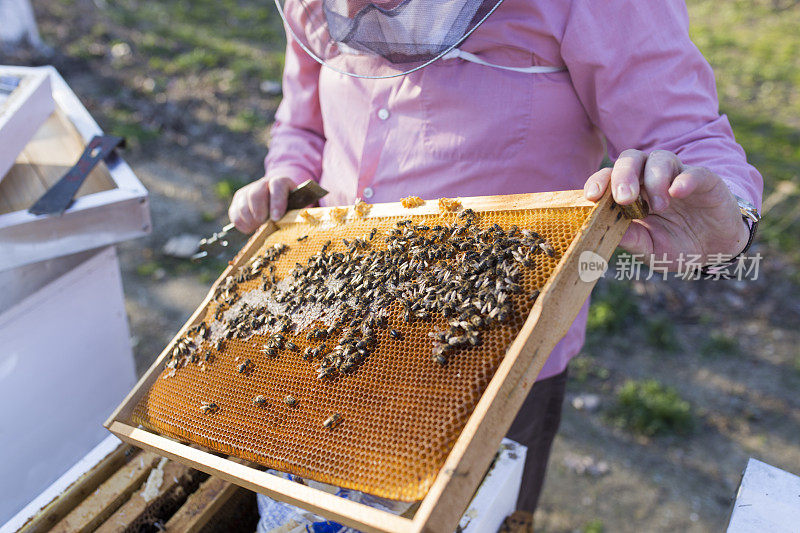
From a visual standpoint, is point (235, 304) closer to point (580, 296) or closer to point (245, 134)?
point (580, 296)

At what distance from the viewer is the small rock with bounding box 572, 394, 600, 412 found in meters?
4.72

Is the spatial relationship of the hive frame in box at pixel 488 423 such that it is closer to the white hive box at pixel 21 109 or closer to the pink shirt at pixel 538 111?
the pink shirt at pixel 538 111

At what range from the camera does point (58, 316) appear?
2.87m

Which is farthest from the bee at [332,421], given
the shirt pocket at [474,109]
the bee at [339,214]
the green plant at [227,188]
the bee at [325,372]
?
the green plant at [227,188]

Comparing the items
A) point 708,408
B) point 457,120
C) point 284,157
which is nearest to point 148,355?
point 284,157

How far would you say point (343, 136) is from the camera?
2648 millimetres

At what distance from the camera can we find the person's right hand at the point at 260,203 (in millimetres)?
2705

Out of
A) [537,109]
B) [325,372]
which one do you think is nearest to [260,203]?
[325,372]

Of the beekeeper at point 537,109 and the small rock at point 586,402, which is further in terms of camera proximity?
the small rock at point 586,402

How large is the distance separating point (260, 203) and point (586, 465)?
10.3 feet

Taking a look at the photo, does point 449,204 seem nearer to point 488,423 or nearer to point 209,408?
point 488,423

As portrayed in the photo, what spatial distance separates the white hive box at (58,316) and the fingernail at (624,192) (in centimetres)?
230

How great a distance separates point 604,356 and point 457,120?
3.52 m

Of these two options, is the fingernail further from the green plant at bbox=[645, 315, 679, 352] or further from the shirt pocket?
the green plant at bbox=[645, 315, 679, 352]
